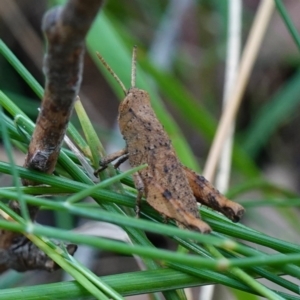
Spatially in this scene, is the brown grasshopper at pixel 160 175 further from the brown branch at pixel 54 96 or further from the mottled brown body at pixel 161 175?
the brown branch at pixel 54 96

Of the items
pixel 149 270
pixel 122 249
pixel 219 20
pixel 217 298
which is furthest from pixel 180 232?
pixel 219 20

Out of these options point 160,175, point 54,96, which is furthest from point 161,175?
point 54,96

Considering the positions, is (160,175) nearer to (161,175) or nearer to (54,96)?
(161,175)

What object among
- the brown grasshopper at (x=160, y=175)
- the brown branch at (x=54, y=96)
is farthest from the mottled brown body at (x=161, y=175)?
the brown branch at (x=54, y=96)

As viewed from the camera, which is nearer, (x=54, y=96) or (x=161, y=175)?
(x=54, y=96)

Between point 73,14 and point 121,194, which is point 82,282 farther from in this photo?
point 73,14
